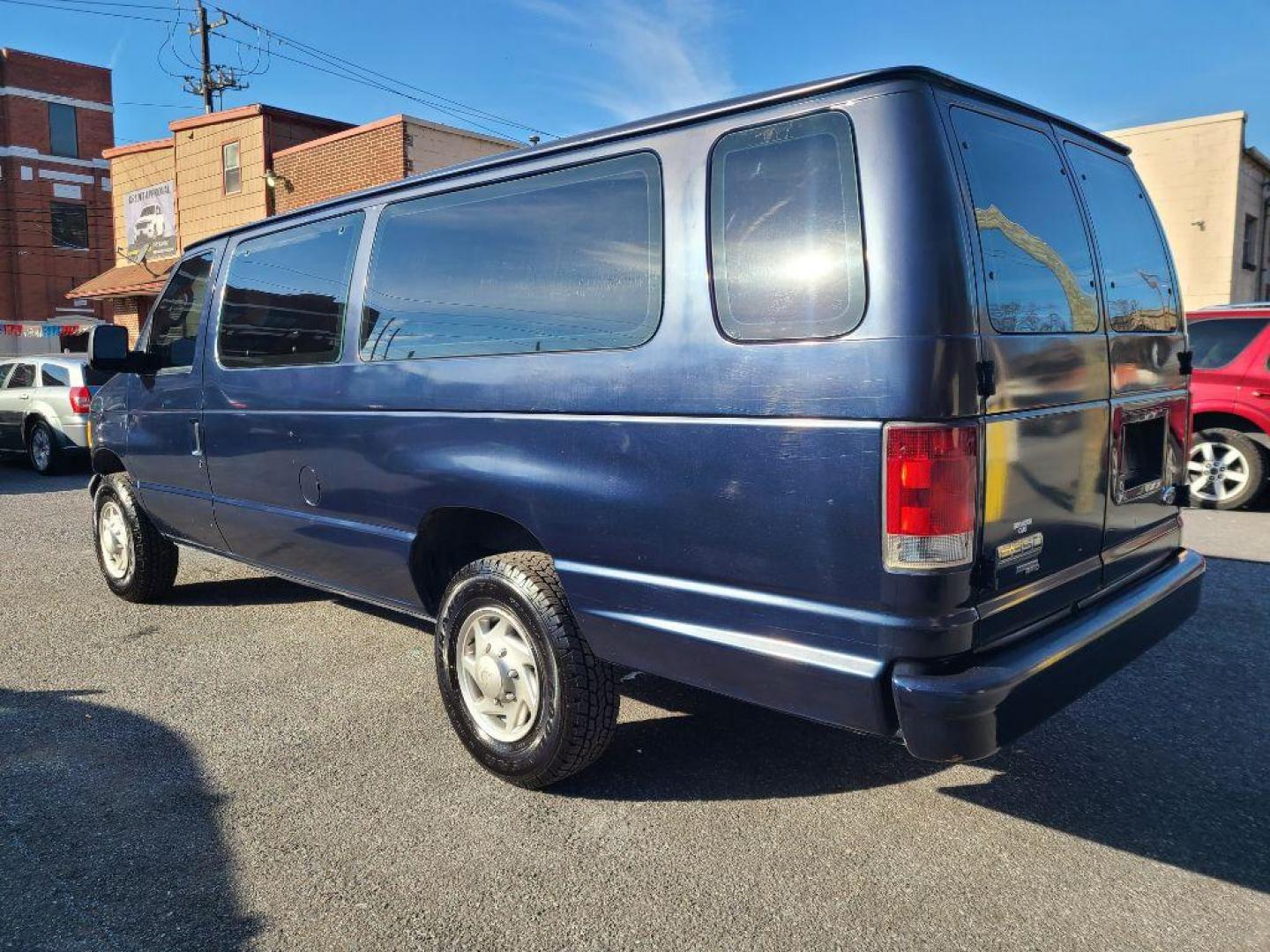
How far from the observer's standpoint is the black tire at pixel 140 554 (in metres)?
5.62

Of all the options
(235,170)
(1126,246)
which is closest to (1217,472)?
(1126,246)

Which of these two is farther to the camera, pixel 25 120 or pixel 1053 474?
pixel 25 120

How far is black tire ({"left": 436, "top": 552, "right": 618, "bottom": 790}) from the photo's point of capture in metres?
3.12

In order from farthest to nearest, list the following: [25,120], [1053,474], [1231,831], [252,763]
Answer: [25,120]
[252,763]
[1231,831]
[1053,474]

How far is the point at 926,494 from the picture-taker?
2355 millimetres

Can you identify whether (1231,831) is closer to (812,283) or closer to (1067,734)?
(1067,734)

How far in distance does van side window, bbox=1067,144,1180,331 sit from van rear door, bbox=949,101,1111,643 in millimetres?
151

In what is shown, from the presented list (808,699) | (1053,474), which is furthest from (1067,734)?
(808,699)

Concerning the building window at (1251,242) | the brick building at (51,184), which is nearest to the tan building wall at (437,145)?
the building window at (1251,242)

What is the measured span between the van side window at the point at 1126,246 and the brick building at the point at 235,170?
13909 mm

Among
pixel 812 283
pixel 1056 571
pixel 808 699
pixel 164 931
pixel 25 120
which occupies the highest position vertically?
pixel 25 120

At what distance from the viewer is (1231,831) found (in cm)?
301

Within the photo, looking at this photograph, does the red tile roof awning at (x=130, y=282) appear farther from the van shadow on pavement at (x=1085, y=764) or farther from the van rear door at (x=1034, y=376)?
the van rear door at (x=1034, y=376)

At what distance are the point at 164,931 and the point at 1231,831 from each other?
123 inches
